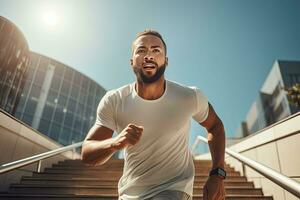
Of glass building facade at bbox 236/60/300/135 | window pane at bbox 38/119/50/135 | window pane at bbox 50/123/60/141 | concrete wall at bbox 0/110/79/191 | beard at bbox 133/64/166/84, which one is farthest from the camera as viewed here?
glass building facade at bbox 236/60/300/135

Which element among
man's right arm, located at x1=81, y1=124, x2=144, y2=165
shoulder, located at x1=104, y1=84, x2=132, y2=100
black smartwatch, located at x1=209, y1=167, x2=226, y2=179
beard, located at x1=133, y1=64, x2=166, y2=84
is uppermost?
beard, located at x1=133, y1=64, x2=166, y2=84

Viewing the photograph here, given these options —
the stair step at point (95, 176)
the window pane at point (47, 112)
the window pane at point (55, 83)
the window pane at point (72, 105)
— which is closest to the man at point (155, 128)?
the stair step at point (95, 176)

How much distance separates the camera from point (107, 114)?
65.1 inches

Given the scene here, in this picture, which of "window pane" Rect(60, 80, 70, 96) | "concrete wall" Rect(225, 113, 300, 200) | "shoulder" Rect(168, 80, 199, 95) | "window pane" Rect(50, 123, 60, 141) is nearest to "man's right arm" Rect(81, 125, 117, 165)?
"shoulder" Rect(168, 80, 199, 95)

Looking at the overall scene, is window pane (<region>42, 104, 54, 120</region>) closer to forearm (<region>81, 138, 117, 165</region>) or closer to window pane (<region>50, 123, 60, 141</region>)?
window pane (<region>50, 123, 60, 141</region>)

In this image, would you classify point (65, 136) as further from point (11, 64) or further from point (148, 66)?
point (148, 66)

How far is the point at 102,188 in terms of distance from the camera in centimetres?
411

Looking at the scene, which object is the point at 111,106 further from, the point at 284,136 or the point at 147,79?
the point at 284,136

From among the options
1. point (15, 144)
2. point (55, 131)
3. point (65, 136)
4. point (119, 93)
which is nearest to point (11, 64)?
point (15, 144)

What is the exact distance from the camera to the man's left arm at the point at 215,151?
1560 millimetres

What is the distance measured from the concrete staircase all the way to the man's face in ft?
8.99

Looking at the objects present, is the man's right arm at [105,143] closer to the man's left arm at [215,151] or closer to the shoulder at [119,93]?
the shoulder at [119,93]

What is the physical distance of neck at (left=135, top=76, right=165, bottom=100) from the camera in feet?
5.64

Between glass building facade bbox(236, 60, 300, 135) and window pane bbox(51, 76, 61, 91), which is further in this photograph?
glass building facade bbox(236, 60, 300, 135)
